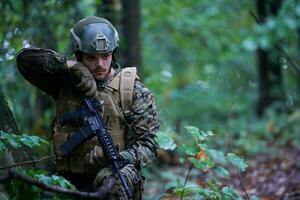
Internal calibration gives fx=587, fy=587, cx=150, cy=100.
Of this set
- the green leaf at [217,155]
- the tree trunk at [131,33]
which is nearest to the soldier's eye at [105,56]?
the green leaf at [217,155]

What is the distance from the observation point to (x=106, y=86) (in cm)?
423

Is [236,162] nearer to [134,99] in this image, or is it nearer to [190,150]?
[190,150]

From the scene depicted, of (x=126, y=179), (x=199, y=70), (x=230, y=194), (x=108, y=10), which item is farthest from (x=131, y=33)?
(x=199, y=70)

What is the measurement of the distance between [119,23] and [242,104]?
8.16m

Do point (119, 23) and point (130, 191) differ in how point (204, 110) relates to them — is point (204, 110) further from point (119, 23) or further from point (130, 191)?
point (130, 191)

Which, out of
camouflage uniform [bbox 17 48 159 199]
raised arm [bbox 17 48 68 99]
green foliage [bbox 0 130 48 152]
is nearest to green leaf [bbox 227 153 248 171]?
camouflage uniform [bbox 17 48 159 199]

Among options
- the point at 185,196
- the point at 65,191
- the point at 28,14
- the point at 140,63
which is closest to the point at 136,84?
the point at 185,196

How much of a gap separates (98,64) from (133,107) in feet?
1.30

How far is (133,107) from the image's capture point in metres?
4.22

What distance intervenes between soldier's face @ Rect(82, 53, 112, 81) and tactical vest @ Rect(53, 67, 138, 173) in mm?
93

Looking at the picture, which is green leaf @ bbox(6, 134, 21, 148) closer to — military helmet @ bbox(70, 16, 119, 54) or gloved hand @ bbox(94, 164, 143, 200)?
gloved hand @ bbox(94, 164, 143, 200)

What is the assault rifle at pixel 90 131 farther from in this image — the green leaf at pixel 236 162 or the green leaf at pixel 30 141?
the green leaf at pixel 236 162

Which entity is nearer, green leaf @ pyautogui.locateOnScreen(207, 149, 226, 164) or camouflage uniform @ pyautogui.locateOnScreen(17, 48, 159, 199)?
camouflage uniform @ pyautogui.locateOnScreen(17, 48, 159, 199)

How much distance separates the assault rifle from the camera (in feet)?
12.8
